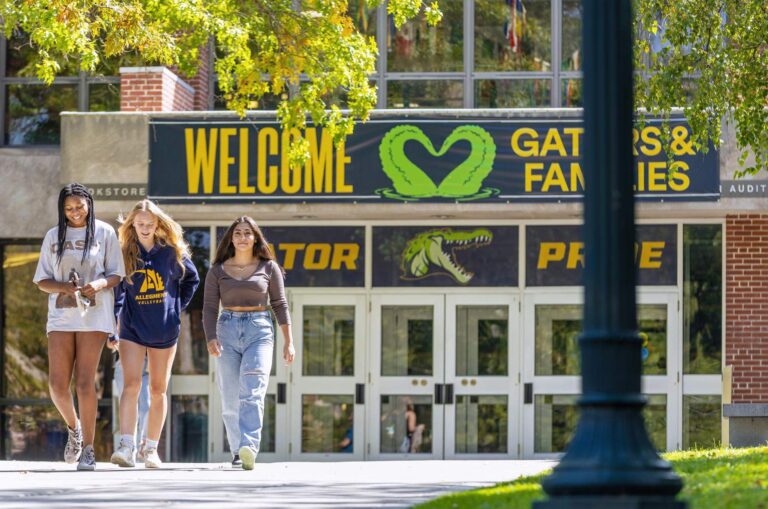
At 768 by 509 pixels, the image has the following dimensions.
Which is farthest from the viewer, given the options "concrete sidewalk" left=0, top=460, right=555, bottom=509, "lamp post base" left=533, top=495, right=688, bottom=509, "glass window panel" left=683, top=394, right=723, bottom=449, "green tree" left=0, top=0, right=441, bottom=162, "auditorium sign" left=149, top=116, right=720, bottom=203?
"glass window panel" left=683, top=394, right=723, bottom=449

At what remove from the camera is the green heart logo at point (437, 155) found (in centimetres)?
1741

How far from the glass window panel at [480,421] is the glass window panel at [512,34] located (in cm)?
427

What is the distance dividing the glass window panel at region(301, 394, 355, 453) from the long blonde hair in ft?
25.2

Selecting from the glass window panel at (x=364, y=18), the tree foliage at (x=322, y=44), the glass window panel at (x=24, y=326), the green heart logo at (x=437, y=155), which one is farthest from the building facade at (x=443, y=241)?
the tree foliage at (x=322, y=44)

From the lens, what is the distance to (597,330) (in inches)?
210

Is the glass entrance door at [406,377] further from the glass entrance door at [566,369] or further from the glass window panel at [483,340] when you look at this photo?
the glass entrance door at [566,369]

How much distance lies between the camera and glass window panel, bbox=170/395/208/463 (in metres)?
18.5

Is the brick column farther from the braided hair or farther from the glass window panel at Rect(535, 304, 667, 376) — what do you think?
the braided hair

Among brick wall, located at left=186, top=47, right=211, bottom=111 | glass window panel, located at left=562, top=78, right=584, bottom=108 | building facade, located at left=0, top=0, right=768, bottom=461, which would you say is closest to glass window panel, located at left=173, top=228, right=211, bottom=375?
building facade, located at left=0, top=0, right=768, bottom=461

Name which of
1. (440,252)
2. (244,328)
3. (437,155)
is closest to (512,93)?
(437,155)

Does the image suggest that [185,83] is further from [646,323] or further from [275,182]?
[646,323]

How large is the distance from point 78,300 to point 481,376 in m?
8.78

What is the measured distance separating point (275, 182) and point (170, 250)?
6.74 m

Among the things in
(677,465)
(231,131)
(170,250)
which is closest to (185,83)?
(231,131)
